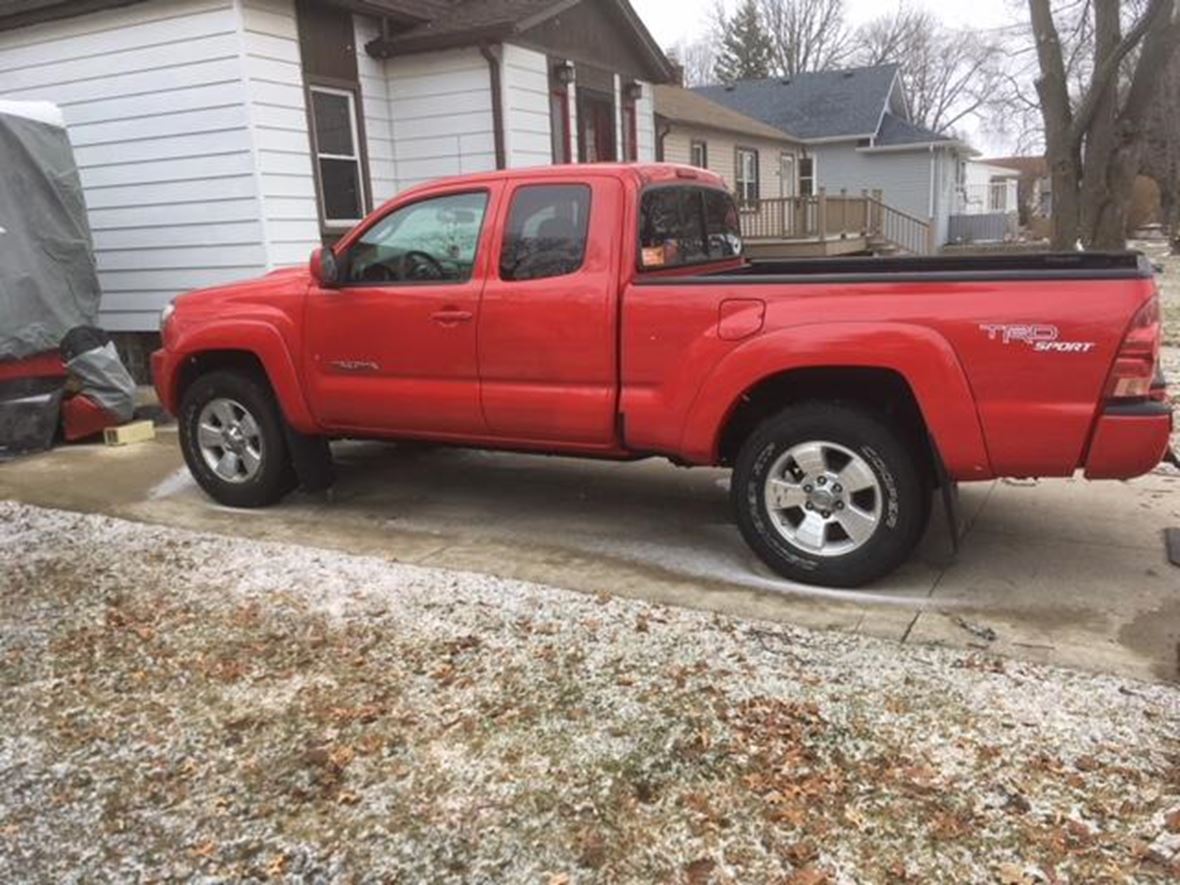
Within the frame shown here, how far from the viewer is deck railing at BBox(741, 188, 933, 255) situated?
60.3 feet

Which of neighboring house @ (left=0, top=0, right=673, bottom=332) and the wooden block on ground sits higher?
neighboring house @ (left=0, top=0, right=673, bottom=332)

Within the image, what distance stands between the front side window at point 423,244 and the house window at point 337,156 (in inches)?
210

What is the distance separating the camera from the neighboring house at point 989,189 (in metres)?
44.7

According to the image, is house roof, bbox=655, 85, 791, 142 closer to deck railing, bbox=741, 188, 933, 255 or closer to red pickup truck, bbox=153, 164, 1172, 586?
deck railing, bbox=741, 188, 933, 255

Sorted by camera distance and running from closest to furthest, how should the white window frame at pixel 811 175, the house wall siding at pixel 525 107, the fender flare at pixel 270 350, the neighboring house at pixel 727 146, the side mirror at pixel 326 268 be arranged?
the side mirror at pixel 326 268, the fender flare at pixel 270 350, the house wall siding at pixel 525 107, the neighboring house at pixel 727 146, the white window frame at pixel 811 175

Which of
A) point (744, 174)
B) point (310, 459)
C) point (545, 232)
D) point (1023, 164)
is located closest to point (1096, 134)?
point (545, 232)

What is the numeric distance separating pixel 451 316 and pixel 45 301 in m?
4.82

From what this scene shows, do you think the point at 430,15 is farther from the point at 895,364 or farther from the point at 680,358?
the point at 895,364

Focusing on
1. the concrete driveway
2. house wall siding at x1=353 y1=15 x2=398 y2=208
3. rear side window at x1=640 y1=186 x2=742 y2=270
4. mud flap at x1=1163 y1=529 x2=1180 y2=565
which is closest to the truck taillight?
the concrete driveway

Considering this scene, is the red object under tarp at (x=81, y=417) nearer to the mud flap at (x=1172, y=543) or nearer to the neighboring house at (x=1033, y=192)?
the mud flap at (x=1172, y=543)

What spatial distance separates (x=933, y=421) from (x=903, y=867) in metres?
2.00

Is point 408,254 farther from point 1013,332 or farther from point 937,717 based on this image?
point 937,717

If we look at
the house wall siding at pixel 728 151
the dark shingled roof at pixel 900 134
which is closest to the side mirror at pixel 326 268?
the house wall siding at pixel 728 151

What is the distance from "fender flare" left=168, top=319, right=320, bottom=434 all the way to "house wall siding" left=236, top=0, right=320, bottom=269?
3.84 metres
